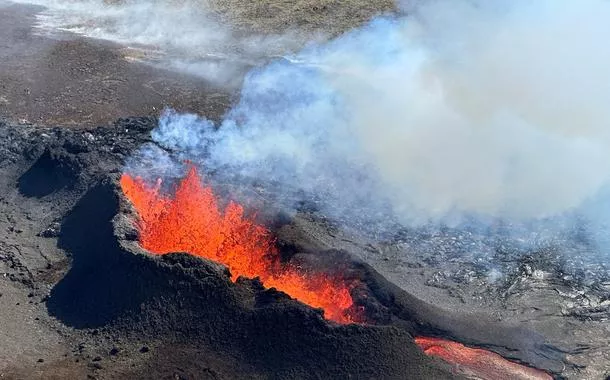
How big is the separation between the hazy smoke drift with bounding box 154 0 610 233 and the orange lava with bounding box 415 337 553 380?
479 cm

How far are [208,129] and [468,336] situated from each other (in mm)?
10528

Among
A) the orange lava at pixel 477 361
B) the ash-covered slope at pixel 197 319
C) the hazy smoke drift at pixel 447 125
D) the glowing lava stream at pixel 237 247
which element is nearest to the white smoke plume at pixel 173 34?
the hazy smoke drift at pixel 447 125

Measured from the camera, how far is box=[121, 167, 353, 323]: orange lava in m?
14.2

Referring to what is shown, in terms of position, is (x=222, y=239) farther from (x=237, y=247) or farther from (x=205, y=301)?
(x=205, y=301)

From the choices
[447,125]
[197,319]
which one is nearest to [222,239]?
[197,319]

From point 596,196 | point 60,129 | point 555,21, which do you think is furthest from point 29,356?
point 555,21

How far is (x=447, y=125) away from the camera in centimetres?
2062

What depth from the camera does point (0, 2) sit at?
33625 mm

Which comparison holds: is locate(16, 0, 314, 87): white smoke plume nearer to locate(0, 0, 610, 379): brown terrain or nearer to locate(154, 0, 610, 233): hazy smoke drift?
locate(154, 0, 610, 233): hazy smoke drift

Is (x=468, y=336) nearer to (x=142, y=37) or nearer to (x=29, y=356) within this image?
(x=29, y=356)

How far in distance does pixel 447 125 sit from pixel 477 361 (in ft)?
29.8

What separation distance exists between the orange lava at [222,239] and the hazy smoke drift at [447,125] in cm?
246

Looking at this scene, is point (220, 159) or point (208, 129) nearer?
point (220, 159)

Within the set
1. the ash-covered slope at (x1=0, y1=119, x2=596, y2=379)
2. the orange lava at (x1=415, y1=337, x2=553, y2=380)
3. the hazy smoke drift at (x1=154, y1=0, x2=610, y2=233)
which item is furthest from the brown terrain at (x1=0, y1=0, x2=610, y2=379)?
the hazy smoke drift at (x1=154, y1=0, x2=610, y2=233)
